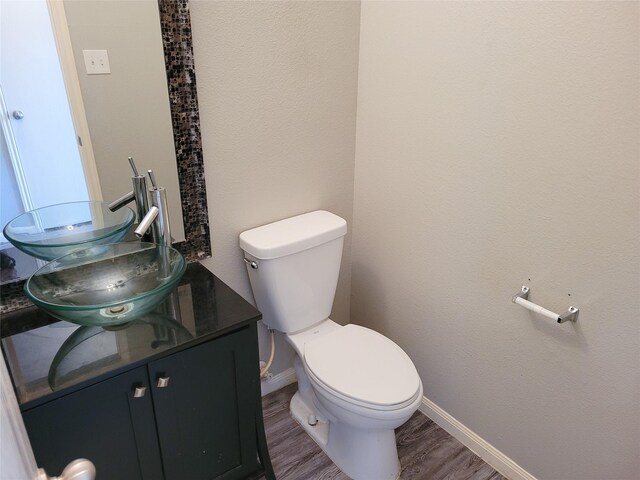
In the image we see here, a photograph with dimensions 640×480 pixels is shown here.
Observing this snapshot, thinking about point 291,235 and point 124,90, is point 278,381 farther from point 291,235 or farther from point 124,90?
point 124,90

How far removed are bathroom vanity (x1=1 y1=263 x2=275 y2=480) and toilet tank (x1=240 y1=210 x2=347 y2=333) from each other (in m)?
0.22

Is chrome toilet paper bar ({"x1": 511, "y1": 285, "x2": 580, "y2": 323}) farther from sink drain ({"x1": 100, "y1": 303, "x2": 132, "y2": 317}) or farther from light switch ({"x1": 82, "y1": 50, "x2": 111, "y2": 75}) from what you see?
light switch ({"x1": 82, "y1": 50, "x2": 111, "y2": 75})

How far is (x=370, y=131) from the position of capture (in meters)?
1.85

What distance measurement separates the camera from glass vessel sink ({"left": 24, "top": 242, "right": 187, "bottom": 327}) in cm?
111

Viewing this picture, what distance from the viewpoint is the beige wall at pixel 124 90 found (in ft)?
4.17

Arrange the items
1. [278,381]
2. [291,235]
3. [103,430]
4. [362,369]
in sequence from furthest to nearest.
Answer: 1. [278,381]
2. [291,235]
3. [362,369]
4. [103,430]

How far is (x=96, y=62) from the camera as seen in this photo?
1.30m

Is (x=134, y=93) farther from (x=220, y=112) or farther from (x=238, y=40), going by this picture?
(x=238, y=40)

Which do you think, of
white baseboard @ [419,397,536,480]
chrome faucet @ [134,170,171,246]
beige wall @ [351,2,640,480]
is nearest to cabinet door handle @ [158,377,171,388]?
chrome faucet @ [134,170,171,246]

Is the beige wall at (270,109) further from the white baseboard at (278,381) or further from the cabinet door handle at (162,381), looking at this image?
the cabinet door handle at (162,381)

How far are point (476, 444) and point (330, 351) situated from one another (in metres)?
0.72

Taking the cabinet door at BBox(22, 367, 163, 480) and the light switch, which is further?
the light switch

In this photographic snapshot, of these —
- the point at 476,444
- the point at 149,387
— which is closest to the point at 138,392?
the point at 149,387

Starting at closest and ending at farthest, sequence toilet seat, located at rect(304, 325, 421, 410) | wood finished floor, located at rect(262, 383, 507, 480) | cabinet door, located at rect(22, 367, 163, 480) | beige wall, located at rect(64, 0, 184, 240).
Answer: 1. cabinet door, located at rect(22, 367, 163, 480)
2. beige wall, located at rect(64, 0, 184, 240)
3. toilet seat, located at rect(304, 325, 421, 410)
4. wood finished floor, located at rect(262, 383, 507, 480)
